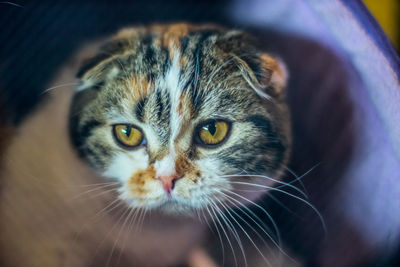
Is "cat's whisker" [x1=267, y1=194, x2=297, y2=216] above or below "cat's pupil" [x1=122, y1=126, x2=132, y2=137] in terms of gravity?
below

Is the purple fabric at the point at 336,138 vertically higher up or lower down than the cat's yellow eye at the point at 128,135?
lower down

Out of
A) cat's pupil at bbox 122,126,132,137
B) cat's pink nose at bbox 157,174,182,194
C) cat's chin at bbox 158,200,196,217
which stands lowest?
cat's chin at bbox 158,200,196,217

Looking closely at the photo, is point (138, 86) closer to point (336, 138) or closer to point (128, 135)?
point (128, 135)

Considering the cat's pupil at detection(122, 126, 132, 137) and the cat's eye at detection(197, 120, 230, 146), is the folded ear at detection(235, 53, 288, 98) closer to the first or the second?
the cat's eye at detection(197, 120, 230, 146)

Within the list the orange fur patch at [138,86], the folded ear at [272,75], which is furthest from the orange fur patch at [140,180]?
the folded ear at [272,75]

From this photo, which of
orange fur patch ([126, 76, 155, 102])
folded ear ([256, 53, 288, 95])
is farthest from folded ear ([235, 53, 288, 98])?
orange fur patch ([126, 76, 155, 102])

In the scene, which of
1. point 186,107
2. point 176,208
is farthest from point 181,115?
point 176,208

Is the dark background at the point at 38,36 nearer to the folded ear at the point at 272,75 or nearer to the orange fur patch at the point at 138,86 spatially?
the orange fur patch at the point at 138,86

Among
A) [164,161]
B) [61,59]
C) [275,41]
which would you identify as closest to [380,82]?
[275,41]
